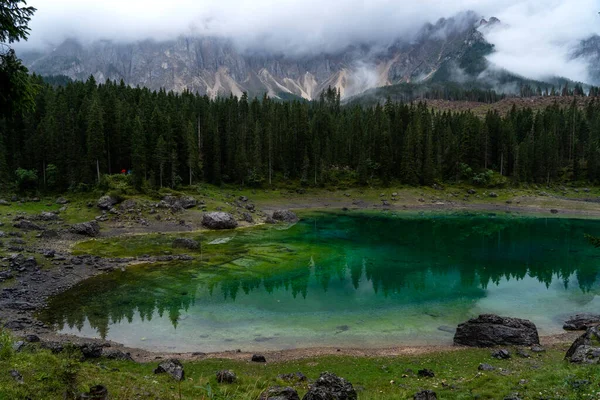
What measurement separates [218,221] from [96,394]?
61.6 metres

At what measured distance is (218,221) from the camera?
72.6 meters

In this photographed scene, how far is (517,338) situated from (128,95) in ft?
412

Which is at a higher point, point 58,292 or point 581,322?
point 58,292

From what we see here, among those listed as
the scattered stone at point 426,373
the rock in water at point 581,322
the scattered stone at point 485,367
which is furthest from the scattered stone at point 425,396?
the rock in water at point 581,322

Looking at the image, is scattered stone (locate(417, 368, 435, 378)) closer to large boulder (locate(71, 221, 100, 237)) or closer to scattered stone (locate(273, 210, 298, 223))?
large boulder (locate(71, 221, 100, 237))

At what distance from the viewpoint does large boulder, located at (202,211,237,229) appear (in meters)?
72.4

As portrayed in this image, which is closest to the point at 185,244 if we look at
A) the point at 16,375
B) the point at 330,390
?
the point at 330,390

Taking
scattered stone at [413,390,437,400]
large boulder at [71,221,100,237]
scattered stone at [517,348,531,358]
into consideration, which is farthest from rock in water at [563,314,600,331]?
large boulder at [71,221,100,237]

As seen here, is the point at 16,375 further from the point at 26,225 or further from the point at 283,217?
the point at 283,217

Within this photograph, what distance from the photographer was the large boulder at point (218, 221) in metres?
72.4

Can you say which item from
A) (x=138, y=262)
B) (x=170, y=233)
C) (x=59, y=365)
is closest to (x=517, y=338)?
(x=59, y=365)

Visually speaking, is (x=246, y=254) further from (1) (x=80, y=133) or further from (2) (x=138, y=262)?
(1) (x=80, y=133)

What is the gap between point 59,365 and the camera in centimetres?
1429

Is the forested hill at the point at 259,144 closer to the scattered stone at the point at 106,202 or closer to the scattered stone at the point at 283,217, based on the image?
the scattered stone at the point at 106,202
